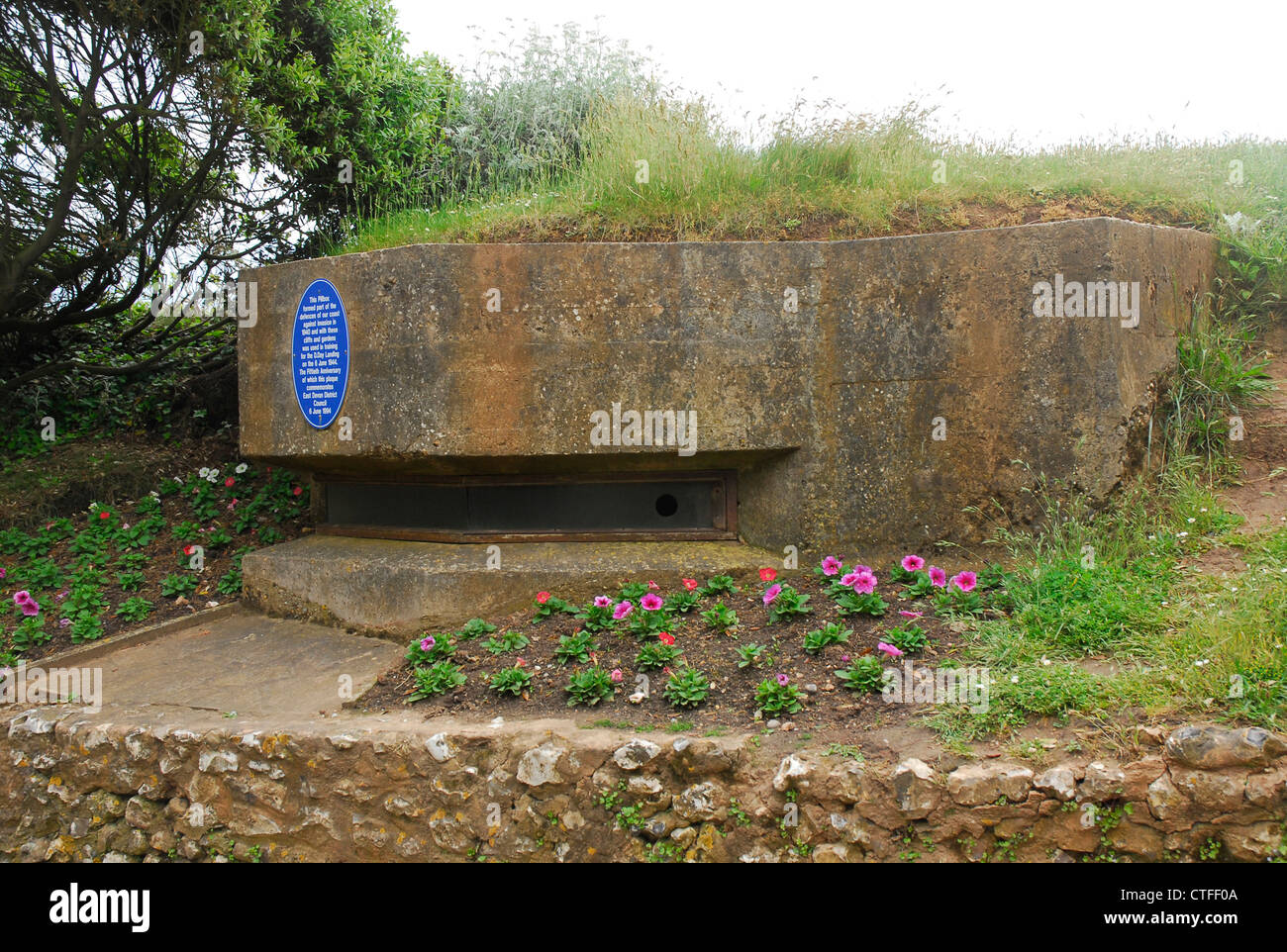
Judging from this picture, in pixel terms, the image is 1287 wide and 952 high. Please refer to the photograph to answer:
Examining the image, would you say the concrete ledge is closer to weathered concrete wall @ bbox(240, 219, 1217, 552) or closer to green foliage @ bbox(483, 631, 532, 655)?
green foliage @ bbox(483, 631, 532, 655)

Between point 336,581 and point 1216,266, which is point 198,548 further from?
point 1216,266

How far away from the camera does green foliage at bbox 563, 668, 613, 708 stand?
3.79 m

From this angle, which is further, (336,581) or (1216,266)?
(1216,266)

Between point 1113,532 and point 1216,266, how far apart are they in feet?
8.03

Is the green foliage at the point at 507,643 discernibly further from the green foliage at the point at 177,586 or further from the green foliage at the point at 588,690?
the green foliage at the point at 177,586

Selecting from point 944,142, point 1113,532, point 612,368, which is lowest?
point 1113,532

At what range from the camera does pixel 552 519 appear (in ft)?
17.4


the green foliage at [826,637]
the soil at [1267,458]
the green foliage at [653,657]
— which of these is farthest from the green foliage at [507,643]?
the soil at [1267,458]

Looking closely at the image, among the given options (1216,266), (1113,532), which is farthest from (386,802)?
(1216,266)

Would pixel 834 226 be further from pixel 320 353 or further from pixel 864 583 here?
pixel 320 353

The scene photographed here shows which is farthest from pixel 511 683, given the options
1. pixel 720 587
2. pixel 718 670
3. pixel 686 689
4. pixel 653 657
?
pixel 720 587

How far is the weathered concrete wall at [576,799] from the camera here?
9.51ft

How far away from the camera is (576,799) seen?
3361 mm

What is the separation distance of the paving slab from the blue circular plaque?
132 centimetres
